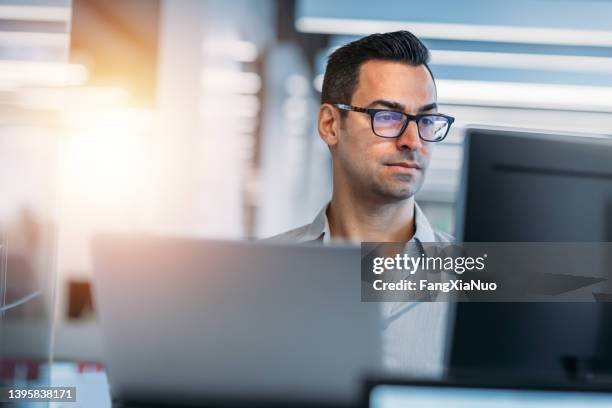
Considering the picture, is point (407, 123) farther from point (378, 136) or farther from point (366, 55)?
point (366, 55)

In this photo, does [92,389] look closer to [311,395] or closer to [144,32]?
[311,395]

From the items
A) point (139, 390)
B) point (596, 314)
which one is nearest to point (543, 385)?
point (596, 314)

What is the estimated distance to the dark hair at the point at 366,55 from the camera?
5.34ft

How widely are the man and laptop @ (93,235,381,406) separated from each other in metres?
0.62

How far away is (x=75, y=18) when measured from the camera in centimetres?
284

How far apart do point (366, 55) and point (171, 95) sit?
4.64 ft

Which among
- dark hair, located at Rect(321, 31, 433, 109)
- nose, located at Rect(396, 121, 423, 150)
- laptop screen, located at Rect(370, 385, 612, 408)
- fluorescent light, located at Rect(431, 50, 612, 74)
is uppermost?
fluorescent light, located at Rect(431, 50, 612, 74)

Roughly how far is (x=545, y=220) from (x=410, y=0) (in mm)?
3898

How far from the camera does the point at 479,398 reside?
703 millimetres

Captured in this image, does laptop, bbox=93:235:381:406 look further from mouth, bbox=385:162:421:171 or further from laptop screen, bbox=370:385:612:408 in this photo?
mouth, bbox=385:162:421:171

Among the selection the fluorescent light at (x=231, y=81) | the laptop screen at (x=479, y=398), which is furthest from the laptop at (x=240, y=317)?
the fluorescent light at (x=231, y=81)

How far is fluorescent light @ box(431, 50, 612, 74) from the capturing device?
5.22 metres

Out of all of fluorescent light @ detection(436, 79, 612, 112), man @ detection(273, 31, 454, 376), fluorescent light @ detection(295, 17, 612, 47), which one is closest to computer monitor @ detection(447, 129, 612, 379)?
man @ detection(273, 31, 454, 376)

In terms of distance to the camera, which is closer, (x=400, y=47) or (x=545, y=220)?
(x=545, y=220)
